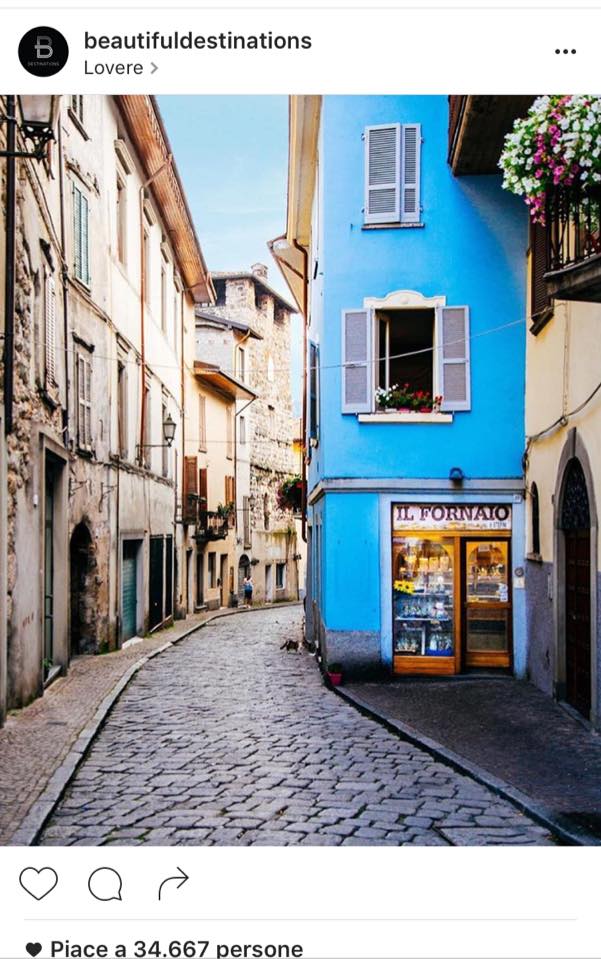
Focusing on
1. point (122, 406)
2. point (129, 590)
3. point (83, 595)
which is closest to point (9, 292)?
point (83, 595)

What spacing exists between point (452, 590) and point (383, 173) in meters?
4.24

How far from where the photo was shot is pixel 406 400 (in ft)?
33.8

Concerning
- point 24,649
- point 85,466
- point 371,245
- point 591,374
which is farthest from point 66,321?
point 591,374

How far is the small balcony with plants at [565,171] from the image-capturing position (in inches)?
206

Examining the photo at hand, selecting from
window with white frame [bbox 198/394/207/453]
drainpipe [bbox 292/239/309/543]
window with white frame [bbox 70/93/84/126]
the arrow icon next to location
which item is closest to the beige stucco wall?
the arrow icon next to location

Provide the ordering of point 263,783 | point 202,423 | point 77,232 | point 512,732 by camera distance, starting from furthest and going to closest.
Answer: point 202,423, point 77,232, point 512,732, point 263,783

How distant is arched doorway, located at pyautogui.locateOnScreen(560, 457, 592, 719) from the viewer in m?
7.55

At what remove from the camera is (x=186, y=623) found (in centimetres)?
1919

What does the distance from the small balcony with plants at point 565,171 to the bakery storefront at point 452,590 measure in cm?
428

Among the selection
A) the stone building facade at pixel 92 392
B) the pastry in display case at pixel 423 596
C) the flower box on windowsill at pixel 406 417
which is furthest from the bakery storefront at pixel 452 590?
the stone building facade at pixel 92 392

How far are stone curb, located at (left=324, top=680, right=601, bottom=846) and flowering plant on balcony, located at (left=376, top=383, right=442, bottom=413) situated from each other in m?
3.26

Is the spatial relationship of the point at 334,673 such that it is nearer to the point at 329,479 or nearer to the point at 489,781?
the point at 329,479

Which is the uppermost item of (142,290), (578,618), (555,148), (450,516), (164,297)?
(164,297)

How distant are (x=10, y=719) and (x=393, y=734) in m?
2.74
